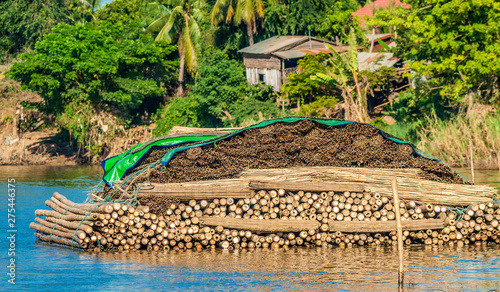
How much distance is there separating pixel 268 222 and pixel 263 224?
13cm

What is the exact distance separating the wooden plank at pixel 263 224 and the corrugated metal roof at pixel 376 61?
23.0 meters

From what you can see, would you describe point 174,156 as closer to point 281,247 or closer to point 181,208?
point 181,208

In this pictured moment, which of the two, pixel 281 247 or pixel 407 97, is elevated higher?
pixel 407 97

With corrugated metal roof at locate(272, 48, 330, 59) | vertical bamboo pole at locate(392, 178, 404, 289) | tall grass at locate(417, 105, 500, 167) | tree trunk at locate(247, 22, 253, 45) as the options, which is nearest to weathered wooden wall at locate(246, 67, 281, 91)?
corrugated metal roof at locate(272, 48, 330, 59)

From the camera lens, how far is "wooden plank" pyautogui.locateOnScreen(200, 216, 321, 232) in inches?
606

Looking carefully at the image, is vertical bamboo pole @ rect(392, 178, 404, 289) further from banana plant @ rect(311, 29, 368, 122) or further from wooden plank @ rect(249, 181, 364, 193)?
banana plant @ rect(311, 29, 368, 122)

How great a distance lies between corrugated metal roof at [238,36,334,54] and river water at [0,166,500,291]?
27.5m

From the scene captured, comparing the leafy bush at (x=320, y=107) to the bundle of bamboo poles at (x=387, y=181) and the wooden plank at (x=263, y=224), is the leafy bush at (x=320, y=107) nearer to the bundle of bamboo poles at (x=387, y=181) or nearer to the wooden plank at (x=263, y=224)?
the bundle of bamboo poles at (x=387, y=181)

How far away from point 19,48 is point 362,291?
4407 cm

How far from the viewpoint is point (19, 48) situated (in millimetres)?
49938

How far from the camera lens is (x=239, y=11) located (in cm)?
4375

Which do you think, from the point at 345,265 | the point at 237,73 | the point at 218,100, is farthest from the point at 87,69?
the point at 345,265

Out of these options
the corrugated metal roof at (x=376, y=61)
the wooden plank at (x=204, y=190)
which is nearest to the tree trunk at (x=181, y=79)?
the corrugated metal roof at (x=376, y=61)

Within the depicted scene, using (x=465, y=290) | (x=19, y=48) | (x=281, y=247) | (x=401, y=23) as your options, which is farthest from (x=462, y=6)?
(x=19, y=48)
